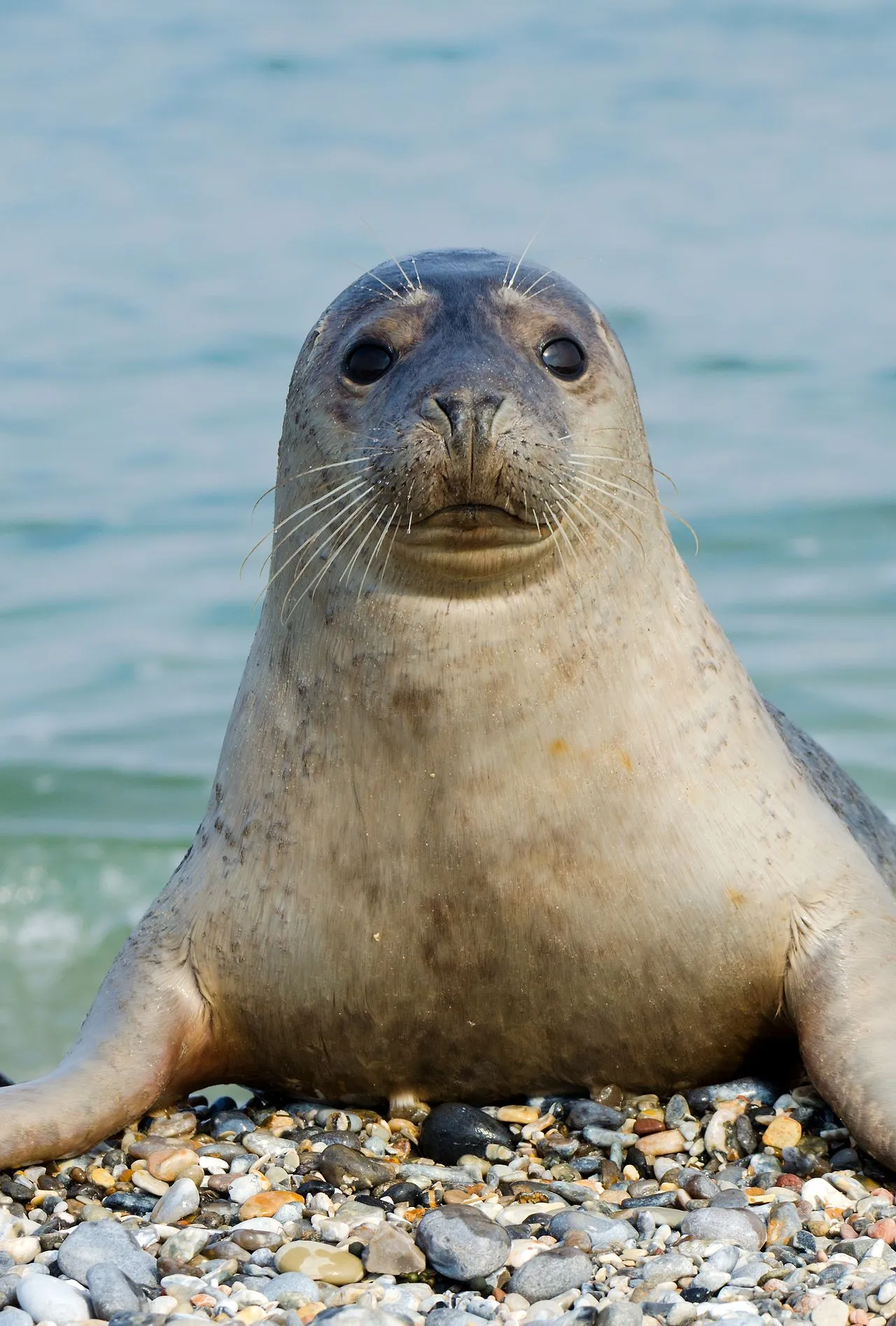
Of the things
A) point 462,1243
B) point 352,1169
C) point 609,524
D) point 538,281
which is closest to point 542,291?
point 538,281

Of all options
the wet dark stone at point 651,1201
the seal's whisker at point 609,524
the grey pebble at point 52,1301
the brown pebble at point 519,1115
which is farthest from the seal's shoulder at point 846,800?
the grey pebble at point 52,1301

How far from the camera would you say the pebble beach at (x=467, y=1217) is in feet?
9.86

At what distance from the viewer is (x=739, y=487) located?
12.2 metres

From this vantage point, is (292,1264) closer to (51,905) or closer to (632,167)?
(51,905)

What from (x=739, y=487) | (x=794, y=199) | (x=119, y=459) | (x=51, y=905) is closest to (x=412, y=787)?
(x=51, y=905)

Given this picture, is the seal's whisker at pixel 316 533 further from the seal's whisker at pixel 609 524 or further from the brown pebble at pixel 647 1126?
the brown pebble at pixel 647 1126

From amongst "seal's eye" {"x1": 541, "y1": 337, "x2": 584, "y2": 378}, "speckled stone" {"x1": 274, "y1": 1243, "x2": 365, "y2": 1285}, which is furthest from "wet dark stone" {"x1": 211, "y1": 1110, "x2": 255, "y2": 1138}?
"seal's eye" {"x1": 541, "y1": 337, "x2": 584, "y2": 378}

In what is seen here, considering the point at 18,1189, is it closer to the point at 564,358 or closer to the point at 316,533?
the point at 316,533

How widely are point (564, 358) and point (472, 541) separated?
544mm

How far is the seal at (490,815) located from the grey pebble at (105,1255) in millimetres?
487

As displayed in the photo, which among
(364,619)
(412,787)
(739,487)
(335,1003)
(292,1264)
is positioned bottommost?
(292,1264)

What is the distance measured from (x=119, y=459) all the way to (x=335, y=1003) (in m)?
10.0

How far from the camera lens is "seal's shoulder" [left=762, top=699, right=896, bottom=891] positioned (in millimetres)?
4832

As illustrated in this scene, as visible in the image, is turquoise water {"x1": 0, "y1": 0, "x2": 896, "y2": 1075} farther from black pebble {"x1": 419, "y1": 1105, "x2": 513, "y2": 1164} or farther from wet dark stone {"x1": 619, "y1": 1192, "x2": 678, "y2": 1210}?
wet dark stone {"x1": 619, "y1": 1192, "x2": 678, "y2": 1210}
